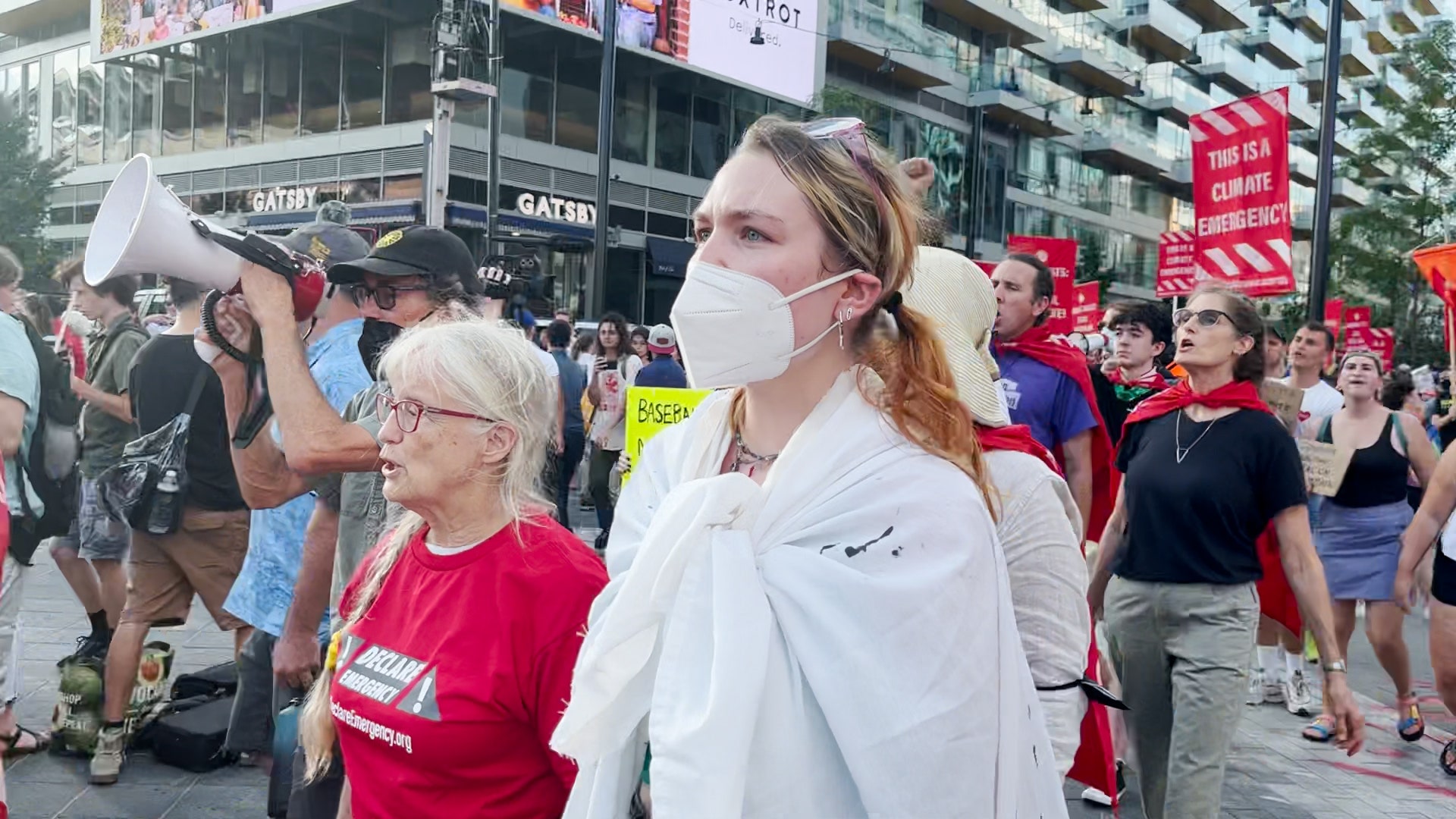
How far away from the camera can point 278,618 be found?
3869 mm

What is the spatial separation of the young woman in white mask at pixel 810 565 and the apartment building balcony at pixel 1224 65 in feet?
204

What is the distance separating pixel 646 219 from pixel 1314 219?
861 inches

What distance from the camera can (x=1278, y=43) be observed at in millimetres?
62875

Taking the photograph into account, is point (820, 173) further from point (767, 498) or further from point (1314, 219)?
point (1314, 219)

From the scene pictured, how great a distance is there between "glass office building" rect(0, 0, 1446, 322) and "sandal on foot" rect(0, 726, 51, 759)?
10.2 meters

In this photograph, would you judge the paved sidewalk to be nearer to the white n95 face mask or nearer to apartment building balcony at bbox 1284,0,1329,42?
the white n95 face mask

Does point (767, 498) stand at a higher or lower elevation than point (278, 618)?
higher

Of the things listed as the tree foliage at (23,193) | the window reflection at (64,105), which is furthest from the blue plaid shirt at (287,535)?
the window reflection at (64,105)

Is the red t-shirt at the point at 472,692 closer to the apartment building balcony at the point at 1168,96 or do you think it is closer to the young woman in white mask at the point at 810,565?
the young woman in white mask at the point at 810,565

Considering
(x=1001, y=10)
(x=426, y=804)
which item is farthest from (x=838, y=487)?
(x=1001, y=10)

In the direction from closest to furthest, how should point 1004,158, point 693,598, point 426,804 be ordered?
1. point 693,598
2. point 426,804
3. point 1004,158

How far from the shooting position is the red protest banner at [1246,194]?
8.06 m

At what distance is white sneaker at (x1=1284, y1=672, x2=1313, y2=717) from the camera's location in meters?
6.85

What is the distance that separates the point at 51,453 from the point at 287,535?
1927 millimetres
